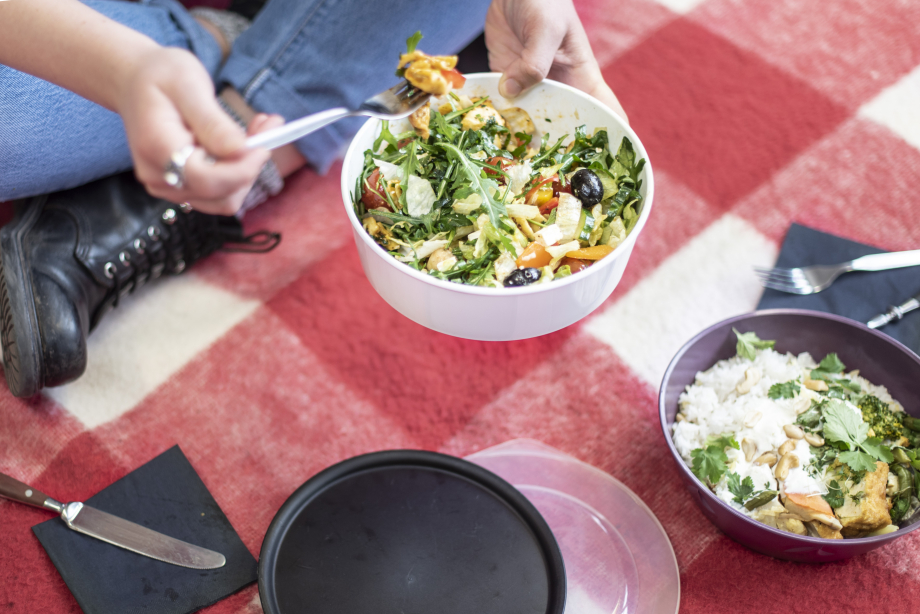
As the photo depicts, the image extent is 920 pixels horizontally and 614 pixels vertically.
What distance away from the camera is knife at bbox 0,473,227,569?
2.69 feet

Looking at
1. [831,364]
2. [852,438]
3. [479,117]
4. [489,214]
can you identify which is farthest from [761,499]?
[479,117]

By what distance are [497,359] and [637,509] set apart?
30cm

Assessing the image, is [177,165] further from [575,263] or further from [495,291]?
[575,263]

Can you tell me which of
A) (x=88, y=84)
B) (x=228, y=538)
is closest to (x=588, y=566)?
(x=228, y=538)

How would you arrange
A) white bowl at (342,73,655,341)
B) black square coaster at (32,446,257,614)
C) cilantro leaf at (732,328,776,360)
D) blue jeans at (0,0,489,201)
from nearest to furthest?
1. white bowl at (342,73,655,341)
2. black square coaster at (32,446,257,614)
3. cilantro leaf at (732,328,776,360)
4. blue jeans at (0,0,489,201)

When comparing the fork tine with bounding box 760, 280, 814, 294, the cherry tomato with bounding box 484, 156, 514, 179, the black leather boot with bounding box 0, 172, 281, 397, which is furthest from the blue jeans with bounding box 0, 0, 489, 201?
the fork tine with bounding box 760, 280, 814, 294

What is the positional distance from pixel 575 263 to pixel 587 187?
0.09 meters

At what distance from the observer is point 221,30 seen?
4.00 ft

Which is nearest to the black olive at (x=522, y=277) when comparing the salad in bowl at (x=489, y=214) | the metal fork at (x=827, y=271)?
the salad in bowl at (x=489, y=214)

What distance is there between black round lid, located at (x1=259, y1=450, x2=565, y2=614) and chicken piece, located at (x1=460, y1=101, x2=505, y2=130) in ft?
1.34

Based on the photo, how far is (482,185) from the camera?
2.43 ft

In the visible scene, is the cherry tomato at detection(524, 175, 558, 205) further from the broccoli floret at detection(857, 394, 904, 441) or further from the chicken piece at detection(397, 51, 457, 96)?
the broccoli floret at detection(857, 394, 904, 441)

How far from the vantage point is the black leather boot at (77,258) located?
3.12 ft

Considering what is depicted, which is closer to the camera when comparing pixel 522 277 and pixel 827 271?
pixel 522 277
